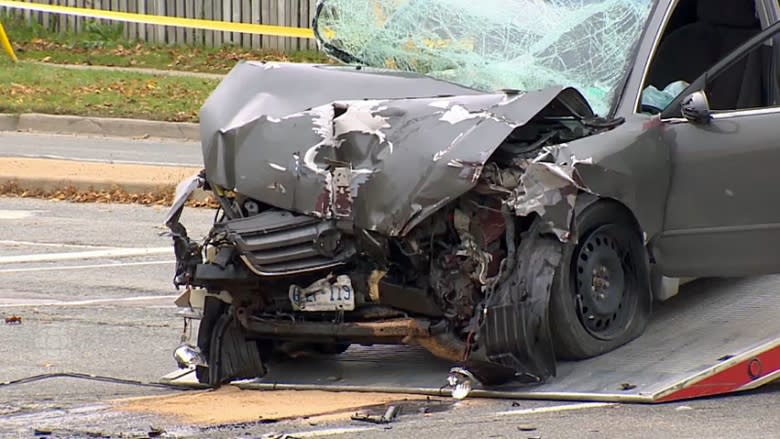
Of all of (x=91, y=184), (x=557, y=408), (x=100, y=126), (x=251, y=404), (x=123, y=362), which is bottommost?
(x=100, y=126)

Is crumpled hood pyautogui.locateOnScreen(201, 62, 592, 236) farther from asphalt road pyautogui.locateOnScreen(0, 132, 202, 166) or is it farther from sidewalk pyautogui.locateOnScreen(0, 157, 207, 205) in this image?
asphalt road pyautogui.locateOnScreen(0, 132, 202, 166)

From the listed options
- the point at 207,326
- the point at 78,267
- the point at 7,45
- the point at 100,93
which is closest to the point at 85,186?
the point at 78,267

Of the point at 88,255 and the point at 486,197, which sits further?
the point at 88,255

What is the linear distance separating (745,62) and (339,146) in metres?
2.16

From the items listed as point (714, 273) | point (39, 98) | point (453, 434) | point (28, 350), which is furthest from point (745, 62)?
point (39, 98)

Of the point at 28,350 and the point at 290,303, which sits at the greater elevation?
the point at 290,303

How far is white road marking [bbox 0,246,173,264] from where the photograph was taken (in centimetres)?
1041

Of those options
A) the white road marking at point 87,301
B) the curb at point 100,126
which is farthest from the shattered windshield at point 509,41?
the curb at point 100,126

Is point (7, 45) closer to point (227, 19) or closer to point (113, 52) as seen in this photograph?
point (113, 52)

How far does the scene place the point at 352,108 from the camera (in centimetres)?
646

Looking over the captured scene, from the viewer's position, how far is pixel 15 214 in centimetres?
1242

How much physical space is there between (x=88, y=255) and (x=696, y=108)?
17.2 feet

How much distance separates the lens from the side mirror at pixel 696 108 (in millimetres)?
6711

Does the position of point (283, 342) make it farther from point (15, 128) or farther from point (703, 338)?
point (15, 128)
